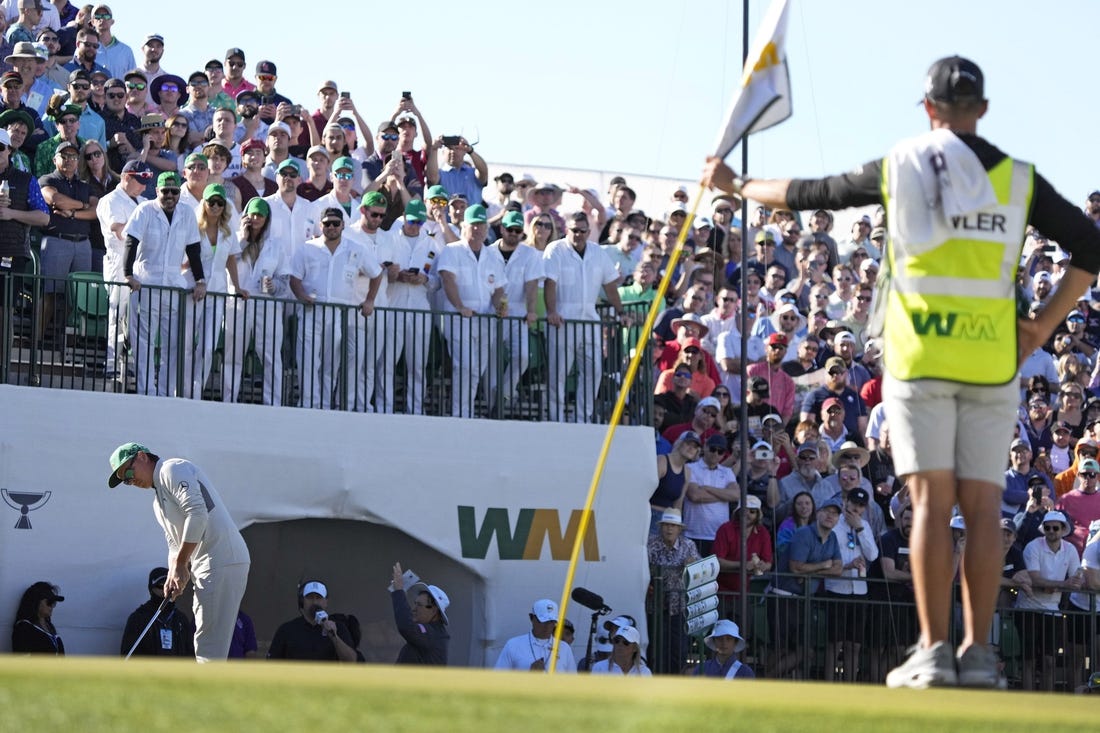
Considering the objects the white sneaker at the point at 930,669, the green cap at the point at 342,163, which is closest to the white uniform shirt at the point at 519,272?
the green cap at the point at 342,163

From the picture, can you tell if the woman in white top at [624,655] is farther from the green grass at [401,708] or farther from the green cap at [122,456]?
the green grass at [401,708]

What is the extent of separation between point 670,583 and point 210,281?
4.92 m

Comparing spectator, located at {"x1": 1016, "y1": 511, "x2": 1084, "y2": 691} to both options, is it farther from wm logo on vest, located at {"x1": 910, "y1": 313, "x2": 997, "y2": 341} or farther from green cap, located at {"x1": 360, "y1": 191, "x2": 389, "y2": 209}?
wm logo on vest, located at {"x1": 910, "y1": 313, "x2": 997, "y2": 341}

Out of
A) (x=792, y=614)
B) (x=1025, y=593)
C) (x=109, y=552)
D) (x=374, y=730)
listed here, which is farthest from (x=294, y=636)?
(x=374, y=730)

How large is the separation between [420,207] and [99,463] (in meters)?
3.48

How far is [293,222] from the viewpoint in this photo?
16328mm

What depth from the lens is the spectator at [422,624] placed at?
50.3ft

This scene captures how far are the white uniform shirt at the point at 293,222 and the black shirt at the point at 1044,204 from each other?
1002cm

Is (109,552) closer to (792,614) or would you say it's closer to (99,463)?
(99,463)

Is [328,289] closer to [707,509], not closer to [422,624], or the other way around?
[422,624]

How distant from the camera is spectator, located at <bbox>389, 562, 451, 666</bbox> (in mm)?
15336

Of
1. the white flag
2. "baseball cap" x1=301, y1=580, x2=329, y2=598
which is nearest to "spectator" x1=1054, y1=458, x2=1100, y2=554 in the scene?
"baseball cap" x1=301, y1=580, x2=329, y2=598

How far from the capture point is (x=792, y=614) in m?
16.9

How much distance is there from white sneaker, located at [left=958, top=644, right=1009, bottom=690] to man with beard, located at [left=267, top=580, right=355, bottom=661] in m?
9.47
